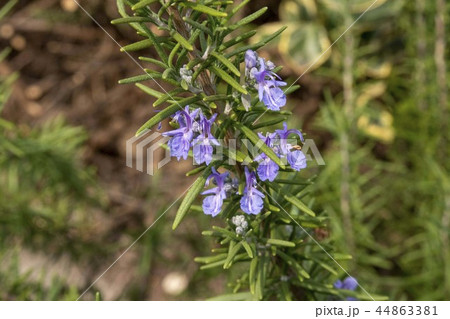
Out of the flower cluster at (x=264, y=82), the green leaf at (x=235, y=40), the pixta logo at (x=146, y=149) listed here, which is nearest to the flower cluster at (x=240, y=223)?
the flower cluster at (x=264, y=82)

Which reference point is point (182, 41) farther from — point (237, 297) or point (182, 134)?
point (237, 297)

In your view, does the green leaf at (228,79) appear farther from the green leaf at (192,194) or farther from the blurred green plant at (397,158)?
the blurred green plant at (397,158)

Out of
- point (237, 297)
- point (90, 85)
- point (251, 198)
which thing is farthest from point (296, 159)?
point (90, 85)

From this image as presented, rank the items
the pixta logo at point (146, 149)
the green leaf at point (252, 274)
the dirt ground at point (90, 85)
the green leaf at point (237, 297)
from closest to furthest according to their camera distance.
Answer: the green leaf at point (252, 274), the green leaf at point (237, 297), the pixta logo at point (146, 149), the dirt ground at point (90, 85)

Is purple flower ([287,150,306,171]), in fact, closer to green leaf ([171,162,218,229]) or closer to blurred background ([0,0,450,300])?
green leaf ([171,162,218,229])

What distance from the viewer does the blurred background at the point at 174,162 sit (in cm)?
225

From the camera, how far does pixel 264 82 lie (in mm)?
1172

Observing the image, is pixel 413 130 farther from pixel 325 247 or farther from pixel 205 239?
pixel 325 247

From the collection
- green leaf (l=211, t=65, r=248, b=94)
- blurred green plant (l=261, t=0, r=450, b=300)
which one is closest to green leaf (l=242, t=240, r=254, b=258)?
green leaf (l=211, t=65, r=248, b=94)

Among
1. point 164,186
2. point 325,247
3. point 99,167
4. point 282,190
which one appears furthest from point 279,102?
point 99,167

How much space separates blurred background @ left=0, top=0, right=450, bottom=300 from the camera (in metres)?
2.25

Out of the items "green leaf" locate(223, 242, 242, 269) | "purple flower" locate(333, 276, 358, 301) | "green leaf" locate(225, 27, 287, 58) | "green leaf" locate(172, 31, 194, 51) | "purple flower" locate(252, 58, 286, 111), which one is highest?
"green leaf" locate(172, 31, 194, 51)

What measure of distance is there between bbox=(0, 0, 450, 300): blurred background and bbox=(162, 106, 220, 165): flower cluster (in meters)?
0.60

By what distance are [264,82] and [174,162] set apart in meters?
2.08
